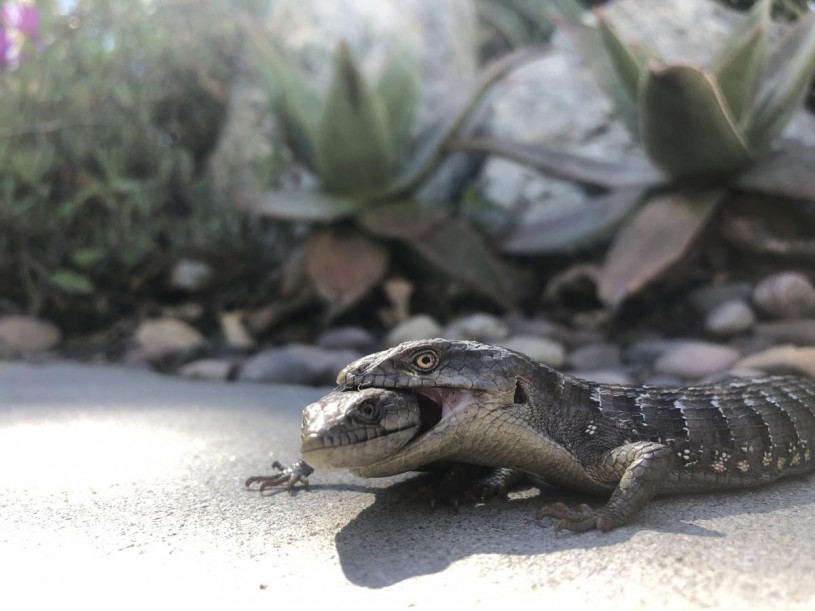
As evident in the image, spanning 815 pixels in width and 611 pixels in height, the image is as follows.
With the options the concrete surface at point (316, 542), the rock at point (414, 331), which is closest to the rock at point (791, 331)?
the concrete surface at point (316, 542)

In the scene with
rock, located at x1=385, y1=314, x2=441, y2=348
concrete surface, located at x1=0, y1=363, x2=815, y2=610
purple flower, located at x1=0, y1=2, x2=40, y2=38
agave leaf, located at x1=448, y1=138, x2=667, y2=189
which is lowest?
concrete surface, located at x1=0, y1=363, x2=815, y2=610

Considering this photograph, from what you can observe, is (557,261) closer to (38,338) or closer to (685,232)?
(685,232)

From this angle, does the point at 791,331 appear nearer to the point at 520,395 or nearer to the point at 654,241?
the point at 654,241

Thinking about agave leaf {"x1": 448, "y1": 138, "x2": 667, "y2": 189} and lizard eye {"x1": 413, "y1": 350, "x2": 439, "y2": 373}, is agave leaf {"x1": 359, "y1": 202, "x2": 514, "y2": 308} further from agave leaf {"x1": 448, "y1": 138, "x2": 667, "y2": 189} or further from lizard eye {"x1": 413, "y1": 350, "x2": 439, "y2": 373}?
lizard eye {"x1": 413, "y1": 350, "x2": 439, "y2": 373}

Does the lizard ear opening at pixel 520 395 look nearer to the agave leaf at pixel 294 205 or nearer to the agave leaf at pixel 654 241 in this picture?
the agave leaf at pixel 654 241

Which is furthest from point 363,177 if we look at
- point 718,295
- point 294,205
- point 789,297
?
point 789,297

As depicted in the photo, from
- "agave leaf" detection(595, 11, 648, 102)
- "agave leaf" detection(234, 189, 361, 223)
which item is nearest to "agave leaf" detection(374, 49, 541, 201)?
"agave leaf" detection(234, 189, 361, 223)

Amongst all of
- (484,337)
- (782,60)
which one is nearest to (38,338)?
(484,337)
